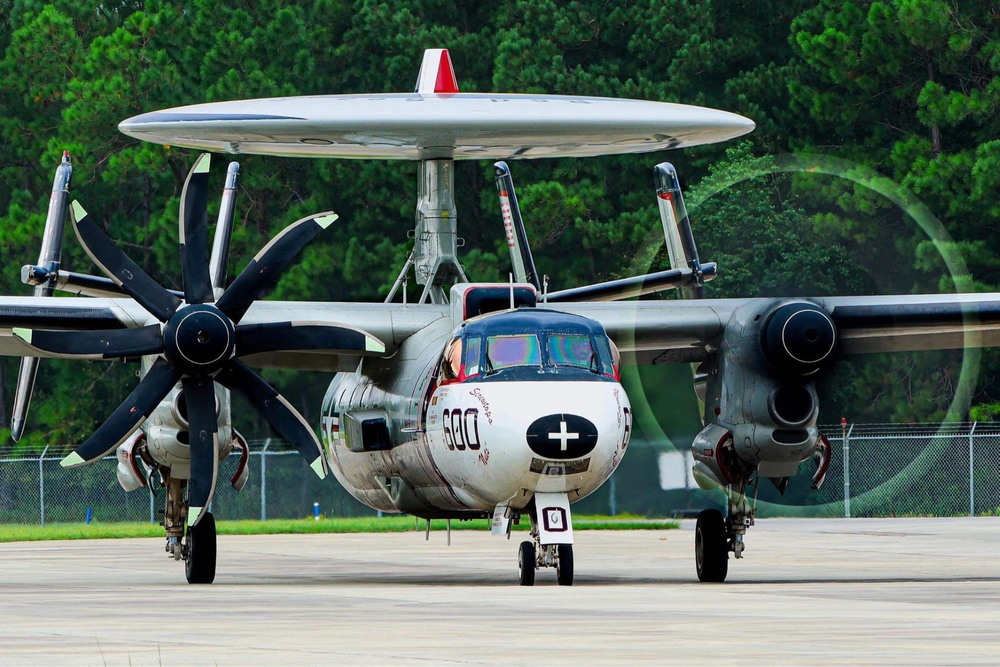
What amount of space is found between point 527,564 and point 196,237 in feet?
19.6

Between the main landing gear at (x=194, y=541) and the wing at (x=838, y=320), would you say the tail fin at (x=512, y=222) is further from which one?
the main landing gear at (x=194, y=541)

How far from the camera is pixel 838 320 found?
20953 millimetres

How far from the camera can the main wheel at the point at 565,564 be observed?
61.3 feet

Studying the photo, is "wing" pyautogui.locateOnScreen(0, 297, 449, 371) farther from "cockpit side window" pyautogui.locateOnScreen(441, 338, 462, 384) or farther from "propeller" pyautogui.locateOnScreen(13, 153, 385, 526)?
"cockpit side window" pyautogui.locateOnScreen(441, 338, 462, 384)

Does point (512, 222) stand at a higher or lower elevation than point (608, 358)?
higher

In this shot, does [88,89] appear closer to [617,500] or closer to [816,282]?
[617,500]

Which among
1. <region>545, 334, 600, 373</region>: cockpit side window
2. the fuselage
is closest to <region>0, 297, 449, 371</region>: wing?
the fuselage

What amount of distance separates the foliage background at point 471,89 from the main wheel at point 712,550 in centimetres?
2591

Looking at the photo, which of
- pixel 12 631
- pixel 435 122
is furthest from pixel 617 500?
pixel 12 631

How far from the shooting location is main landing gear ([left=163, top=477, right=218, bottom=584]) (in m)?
22.1

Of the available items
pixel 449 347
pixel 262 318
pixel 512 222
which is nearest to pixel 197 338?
pixel 262 318

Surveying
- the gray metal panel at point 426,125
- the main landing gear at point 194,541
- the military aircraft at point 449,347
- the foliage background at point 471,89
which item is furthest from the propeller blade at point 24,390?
the foliage background at point 471,89

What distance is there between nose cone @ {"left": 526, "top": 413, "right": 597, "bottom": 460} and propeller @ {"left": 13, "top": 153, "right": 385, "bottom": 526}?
3390mm

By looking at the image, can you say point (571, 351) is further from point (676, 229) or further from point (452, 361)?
point (676, 229)
